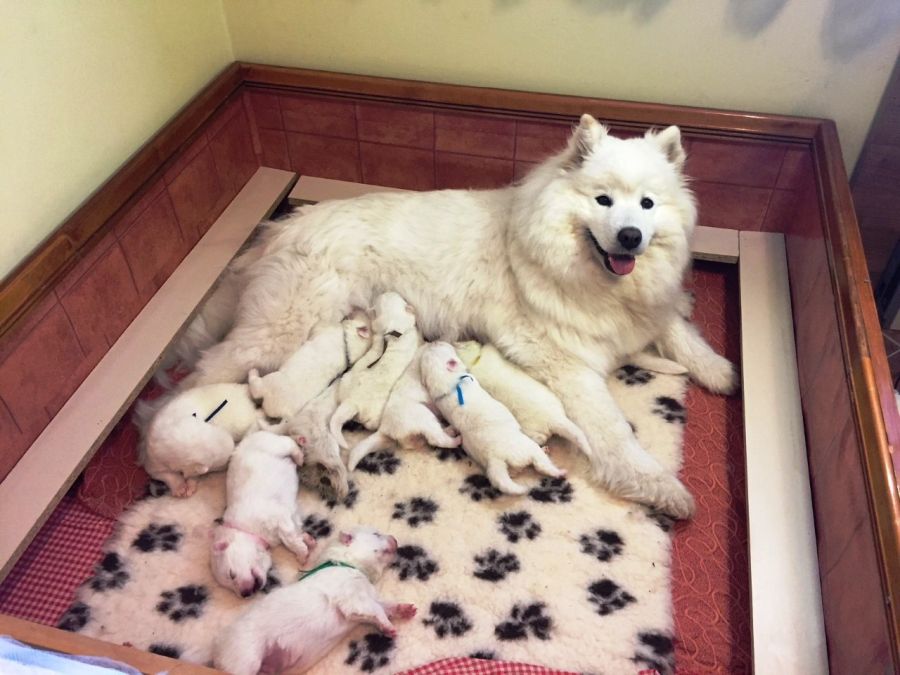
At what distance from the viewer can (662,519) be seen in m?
1.76

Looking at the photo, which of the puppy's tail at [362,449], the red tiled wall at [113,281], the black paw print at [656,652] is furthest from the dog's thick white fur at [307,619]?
the red tiled wall at [113,281]

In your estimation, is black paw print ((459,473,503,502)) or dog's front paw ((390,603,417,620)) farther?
black paw print ((459,473,503,502))

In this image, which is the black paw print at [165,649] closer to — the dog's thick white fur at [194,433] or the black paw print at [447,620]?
the dog's thick white fur at [194,433]

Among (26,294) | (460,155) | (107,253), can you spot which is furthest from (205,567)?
(460,155)

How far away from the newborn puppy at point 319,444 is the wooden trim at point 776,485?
3.39 feet

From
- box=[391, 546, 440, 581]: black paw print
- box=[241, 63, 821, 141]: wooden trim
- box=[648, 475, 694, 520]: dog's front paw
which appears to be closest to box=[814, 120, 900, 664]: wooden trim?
box=[241, 63, 821, 141]: wooden trim

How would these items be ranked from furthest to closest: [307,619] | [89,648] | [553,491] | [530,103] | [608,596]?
[530,103]
[553,491]
[608,596]
[307,619]
[89,648]

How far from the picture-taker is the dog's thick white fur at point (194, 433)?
67.1 inches

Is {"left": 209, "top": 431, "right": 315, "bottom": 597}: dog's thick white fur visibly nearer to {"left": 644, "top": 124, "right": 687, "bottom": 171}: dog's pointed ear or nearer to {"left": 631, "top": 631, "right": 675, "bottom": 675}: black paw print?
{"left": 631, "top": 631, "right": 675, "bottom": 675}: black paw print

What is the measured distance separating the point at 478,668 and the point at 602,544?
0.46 metres

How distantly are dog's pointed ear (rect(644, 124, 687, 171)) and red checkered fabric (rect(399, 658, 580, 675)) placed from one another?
1269 millimetres

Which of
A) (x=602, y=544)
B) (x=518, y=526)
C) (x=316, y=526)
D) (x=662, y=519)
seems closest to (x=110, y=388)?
(x=316, y=526)

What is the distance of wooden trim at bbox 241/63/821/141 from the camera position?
2.23m

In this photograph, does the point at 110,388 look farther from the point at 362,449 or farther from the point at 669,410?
the point at 669,410
